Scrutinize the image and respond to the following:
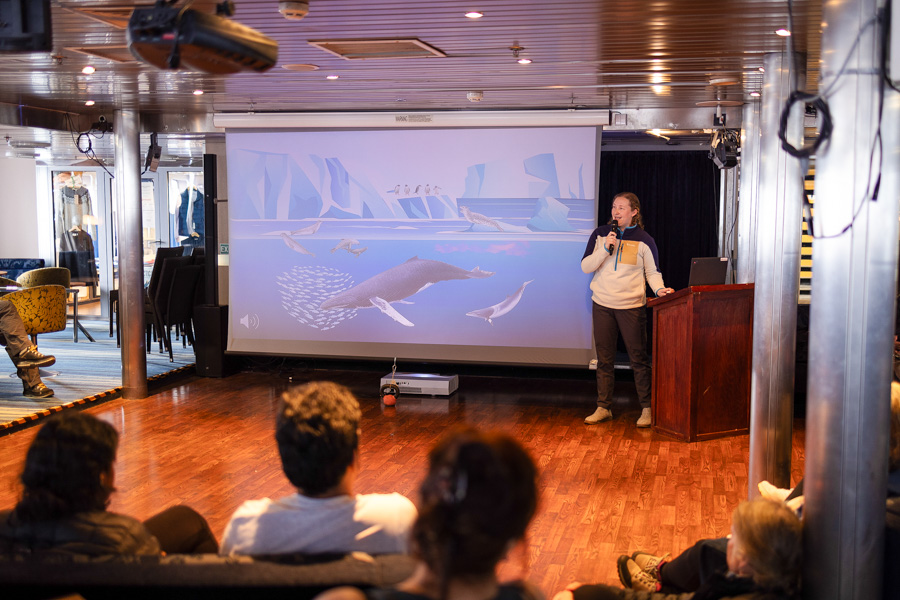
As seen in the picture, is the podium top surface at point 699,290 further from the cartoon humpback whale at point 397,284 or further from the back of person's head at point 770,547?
the back of person's head at point 770,547

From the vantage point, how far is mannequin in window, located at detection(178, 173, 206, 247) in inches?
526

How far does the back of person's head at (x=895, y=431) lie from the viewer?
2.62 meters

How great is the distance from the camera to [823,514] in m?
2.51

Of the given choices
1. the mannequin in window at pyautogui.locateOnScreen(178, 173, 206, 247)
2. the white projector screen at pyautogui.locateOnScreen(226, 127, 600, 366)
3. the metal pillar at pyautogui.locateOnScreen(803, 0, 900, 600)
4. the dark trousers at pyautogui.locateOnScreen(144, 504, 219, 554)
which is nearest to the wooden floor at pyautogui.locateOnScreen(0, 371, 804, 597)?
the white projector screen at pyautogui.locateOnScreen(226, 127, 600, 366)

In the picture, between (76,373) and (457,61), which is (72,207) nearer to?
(76,373)

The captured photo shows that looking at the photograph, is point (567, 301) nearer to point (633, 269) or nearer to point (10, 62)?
point (633, 269)

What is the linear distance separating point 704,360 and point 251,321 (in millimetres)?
4327

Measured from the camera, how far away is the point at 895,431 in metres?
2.63

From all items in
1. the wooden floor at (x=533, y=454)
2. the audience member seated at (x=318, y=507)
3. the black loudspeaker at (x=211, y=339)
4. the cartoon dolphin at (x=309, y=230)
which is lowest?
the wooden floor at (x=533, y=454)

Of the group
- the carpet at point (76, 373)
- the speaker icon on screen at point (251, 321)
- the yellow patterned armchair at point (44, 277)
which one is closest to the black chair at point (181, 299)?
the carpet at point (76, 373)

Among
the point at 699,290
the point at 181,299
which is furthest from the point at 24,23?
the point at 181,299

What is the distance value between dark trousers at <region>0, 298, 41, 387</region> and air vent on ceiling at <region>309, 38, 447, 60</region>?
4102mm

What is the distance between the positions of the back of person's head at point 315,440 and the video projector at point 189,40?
4.97 feet

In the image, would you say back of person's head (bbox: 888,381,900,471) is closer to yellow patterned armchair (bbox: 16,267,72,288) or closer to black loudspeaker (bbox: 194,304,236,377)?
black loudspeaker (bbox: 194,304,236,377)
